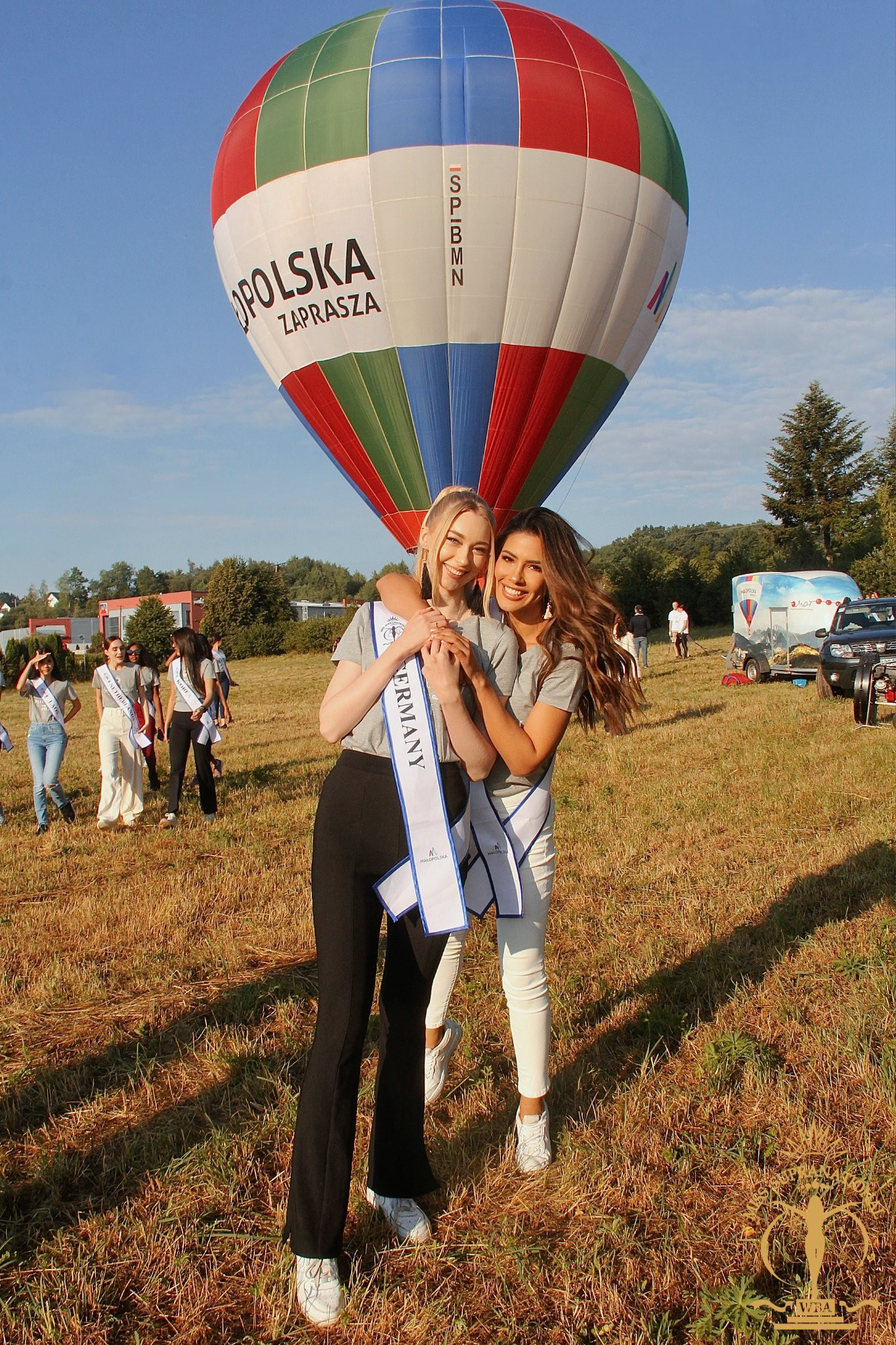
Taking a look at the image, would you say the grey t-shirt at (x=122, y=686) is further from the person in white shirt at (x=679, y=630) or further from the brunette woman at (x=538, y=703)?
the person in white shirt at (x=679, y=630)

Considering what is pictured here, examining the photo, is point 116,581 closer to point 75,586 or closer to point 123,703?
point 75,586

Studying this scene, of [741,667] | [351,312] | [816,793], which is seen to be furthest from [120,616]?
[816,793]

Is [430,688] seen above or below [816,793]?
above

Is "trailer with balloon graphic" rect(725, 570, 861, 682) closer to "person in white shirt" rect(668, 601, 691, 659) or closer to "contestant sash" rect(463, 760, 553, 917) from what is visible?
"person in white shirt" rect(668, 601, 691, 659)

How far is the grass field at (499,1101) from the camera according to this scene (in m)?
2.64

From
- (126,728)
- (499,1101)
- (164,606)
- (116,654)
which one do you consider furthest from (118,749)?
(164,606)

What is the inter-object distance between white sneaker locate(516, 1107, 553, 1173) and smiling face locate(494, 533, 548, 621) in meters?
1.70

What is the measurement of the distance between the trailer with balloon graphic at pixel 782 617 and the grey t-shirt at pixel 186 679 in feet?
51.9

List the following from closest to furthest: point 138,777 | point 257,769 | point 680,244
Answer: point 138,777 < point 257,769 < point 680,244

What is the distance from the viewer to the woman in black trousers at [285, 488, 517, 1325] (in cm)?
257

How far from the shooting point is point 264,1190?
10.2 ft

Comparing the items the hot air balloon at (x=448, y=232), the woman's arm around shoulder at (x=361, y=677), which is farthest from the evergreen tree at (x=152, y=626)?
the woman's arm around shoulder at (x=361, y=677)

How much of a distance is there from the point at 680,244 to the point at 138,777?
38.3 feet

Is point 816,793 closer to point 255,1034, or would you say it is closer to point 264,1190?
point 255,1034
